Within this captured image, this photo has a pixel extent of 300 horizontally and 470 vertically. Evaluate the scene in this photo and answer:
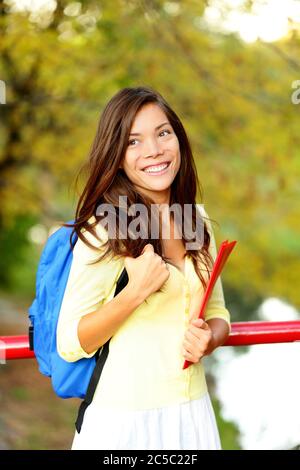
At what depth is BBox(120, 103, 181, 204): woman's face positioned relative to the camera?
1.41 meters

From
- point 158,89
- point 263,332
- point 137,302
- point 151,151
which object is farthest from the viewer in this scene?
point 158,89

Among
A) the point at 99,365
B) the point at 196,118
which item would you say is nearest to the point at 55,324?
the point at 99,365

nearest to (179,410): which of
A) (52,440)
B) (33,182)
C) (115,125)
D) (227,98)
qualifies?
(115,125)

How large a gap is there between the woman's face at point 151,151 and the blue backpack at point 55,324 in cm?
19

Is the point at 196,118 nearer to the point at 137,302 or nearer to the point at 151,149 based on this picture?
the point at 151,149

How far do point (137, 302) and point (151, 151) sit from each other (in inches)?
12.4

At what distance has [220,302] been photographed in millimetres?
1570

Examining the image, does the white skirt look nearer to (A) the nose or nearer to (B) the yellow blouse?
(B) the yellow blouse

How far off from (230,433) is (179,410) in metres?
4.06

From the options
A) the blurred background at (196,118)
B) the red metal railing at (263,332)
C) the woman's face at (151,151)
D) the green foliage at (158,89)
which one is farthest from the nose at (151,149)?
the green foliage at (158,89)

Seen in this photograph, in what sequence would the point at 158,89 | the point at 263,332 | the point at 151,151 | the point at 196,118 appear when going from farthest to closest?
the point at 196,118, the point at 158,89, the point at 263,332, the point at 151,151

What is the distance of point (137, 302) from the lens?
130 centimetres

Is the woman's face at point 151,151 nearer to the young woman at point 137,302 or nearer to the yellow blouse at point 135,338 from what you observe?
the young woman at point 137,302

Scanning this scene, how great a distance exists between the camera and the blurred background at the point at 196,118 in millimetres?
4531
